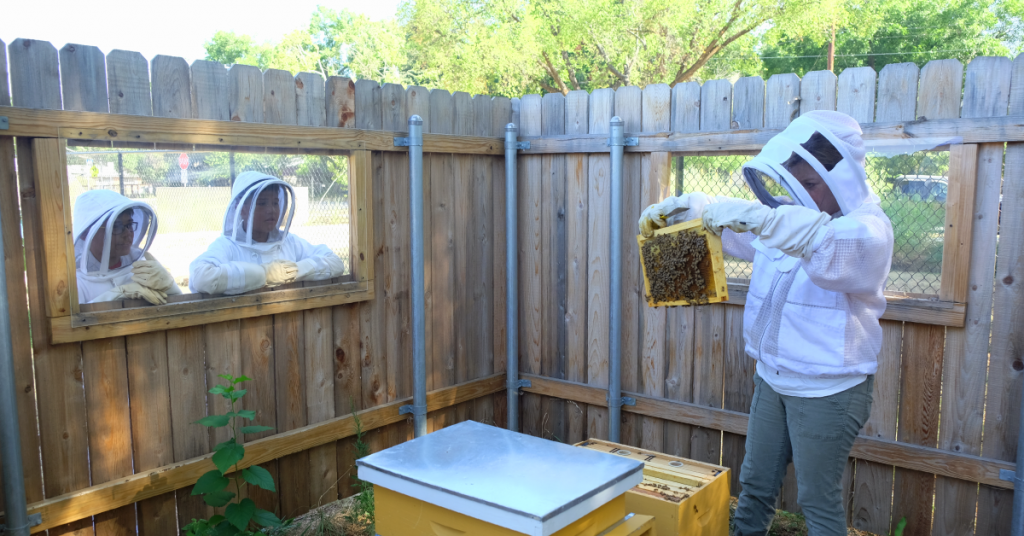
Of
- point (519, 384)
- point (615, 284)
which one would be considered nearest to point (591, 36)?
point (519, 384)

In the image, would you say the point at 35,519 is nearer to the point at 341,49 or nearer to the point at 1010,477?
the point at 1010,477

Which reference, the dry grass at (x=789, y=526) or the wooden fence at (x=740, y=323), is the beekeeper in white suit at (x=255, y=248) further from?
the dry grass at (x=789, y=526)

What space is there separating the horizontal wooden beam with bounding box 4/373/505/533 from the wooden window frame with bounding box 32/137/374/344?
735 mm

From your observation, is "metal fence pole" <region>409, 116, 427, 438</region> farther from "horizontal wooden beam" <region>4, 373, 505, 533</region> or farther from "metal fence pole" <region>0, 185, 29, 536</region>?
"metal fence pole" <region>0, 185, 29, 536</region>

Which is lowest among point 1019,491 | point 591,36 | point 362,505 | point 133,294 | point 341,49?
Result: point 362,505

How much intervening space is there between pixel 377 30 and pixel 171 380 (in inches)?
1316

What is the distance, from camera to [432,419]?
4930 mm

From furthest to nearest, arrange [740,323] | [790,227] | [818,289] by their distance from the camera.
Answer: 1. [740,323]
2. [818,289]
3. [790,227]

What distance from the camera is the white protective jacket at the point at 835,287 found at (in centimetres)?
254

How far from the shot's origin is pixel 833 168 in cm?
272

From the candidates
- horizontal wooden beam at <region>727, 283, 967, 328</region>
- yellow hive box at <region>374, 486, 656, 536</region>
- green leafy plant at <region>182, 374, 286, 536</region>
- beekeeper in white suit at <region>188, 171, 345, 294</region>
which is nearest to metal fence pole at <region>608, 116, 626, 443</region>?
horizontal wooden beam at <region>727, 283, 967, 328</region>

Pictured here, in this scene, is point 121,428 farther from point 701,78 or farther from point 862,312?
point 701,78

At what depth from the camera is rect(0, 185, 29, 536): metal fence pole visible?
293cm

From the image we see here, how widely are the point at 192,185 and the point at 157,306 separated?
0.62 metres
